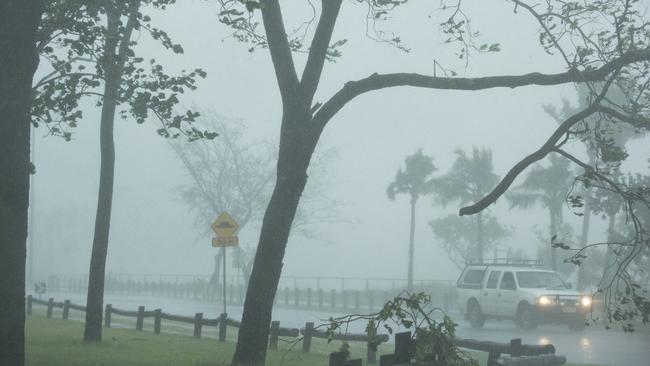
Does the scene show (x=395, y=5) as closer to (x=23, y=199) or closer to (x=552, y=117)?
(x=23, y=199)

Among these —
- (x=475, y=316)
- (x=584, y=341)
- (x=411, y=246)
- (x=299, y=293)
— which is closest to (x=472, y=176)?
(x=411, y=246)

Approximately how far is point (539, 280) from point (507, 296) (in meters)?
1.28

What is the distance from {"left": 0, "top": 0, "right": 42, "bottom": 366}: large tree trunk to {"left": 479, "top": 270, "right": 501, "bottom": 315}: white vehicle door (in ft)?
75.4

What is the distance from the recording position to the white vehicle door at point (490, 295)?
97.0 ft

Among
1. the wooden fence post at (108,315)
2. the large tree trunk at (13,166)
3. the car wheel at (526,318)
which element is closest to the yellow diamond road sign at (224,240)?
the wooden fence post at (108,315)

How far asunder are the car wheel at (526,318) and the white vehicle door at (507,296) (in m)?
0.20

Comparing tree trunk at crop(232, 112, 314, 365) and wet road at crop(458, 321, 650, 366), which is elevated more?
tree trunk at crop(232, 112, 314, 365)

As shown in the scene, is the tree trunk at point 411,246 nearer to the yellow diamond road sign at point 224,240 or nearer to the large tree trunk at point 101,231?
the yellow diamond road sign at point 224,240

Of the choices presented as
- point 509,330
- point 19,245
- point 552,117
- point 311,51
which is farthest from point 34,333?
point 552,117

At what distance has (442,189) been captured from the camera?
5494 cm

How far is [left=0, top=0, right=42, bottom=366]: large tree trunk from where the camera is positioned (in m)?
8.27

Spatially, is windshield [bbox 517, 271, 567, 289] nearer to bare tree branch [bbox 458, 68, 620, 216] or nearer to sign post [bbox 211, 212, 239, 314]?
sign post [bbox 211, 212, 239, 314]

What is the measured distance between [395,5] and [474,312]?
19.2 m

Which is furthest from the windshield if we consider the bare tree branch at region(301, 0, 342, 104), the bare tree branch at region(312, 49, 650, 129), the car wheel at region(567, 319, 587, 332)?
the bare tree branch at region(301, 0, 342, 104)
